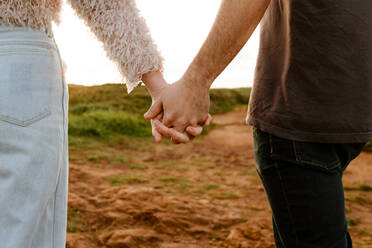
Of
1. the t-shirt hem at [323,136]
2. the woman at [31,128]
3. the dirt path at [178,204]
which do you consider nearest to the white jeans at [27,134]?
the woman at [31,128]

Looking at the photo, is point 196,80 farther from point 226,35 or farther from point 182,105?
point 226,35

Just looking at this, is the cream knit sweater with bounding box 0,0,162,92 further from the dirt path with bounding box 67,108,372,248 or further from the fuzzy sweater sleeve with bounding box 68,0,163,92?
the dirt path with bounding box 67,108,372,248

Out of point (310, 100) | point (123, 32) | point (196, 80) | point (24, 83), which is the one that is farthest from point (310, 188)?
point (24, 83)

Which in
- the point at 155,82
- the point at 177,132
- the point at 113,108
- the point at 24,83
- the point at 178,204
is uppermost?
the point at 24,83

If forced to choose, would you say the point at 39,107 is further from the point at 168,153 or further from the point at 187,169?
the point at 168,153

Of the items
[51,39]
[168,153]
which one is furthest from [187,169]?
[51,39]

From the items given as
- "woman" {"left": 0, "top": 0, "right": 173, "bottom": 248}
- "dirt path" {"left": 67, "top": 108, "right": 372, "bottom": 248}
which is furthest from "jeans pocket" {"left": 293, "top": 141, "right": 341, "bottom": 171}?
"dirt path" {"left": 67, "top": 108, "right": 372, "bottom": 248}

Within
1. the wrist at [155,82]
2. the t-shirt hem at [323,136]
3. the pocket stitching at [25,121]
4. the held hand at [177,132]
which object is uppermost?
the pocket stitching at [25,121]

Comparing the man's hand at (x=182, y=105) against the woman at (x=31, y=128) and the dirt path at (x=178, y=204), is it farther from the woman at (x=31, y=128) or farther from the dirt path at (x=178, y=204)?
the dirt path at (x=178, y=204)

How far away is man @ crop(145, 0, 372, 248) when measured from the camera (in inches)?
46.3

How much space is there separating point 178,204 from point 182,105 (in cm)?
270

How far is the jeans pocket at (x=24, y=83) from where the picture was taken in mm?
924

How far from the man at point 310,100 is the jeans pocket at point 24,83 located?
61 centimetres

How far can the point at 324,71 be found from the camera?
1196 millimetres
